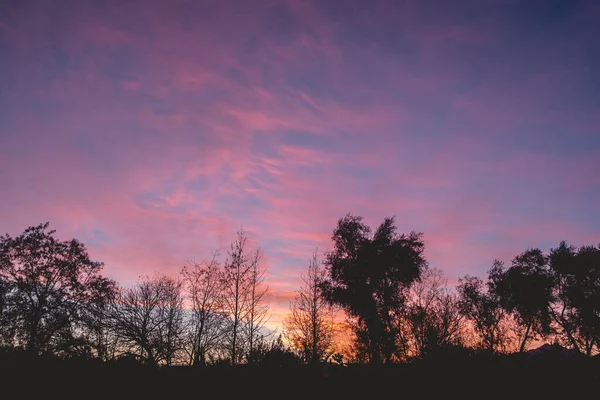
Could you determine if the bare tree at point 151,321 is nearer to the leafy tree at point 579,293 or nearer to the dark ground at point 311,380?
the dark ground at point 311,380

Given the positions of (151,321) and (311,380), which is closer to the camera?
(311,380)

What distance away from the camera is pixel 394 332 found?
31781 millimetres

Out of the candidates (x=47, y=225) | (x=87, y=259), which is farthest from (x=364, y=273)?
(x=47, y=225)

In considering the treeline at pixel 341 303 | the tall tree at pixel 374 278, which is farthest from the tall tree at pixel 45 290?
the tall tree at pixel 374 278

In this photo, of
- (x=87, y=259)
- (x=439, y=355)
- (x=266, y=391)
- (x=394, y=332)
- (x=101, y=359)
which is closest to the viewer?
(x=266, y=391)

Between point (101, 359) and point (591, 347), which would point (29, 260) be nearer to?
point (101, 359)

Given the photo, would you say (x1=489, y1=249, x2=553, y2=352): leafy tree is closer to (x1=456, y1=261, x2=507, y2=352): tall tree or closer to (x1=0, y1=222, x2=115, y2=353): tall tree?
(x1=456, y1=261, x2=507, y2=352): tall tree

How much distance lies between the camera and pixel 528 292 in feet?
121

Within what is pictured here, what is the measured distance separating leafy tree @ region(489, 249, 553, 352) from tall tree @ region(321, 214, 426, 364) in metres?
13.5

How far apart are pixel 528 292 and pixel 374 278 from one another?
60.8ft

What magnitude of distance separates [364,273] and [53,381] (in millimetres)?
30376

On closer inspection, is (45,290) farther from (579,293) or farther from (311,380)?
(579,293)

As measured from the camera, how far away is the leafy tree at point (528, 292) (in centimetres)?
3625

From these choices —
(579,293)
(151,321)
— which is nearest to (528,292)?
(579,293)
